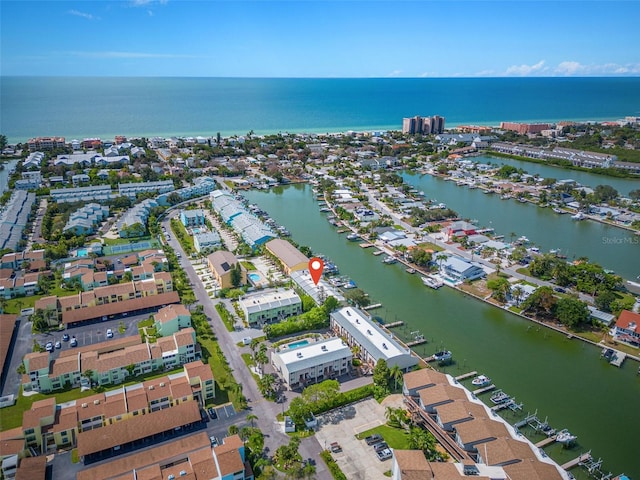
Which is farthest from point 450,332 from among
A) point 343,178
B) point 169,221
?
point 343,178

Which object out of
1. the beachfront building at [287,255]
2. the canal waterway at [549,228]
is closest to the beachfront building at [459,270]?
the canal waterway at [549,228]

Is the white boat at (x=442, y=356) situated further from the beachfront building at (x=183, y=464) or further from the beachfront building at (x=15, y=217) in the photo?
the beachfront building at (x=15, y=217)

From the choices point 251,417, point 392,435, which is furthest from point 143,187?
point 392,435

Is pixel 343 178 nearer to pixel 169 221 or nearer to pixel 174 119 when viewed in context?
pixel 169 221

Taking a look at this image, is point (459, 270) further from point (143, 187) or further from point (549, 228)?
point (143, 187)

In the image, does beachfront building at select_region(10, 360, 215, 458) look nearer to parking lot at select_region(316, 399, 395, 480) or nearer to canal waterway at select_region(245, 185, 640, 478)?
parking lot at select_region(316, 399, 395, 480)
